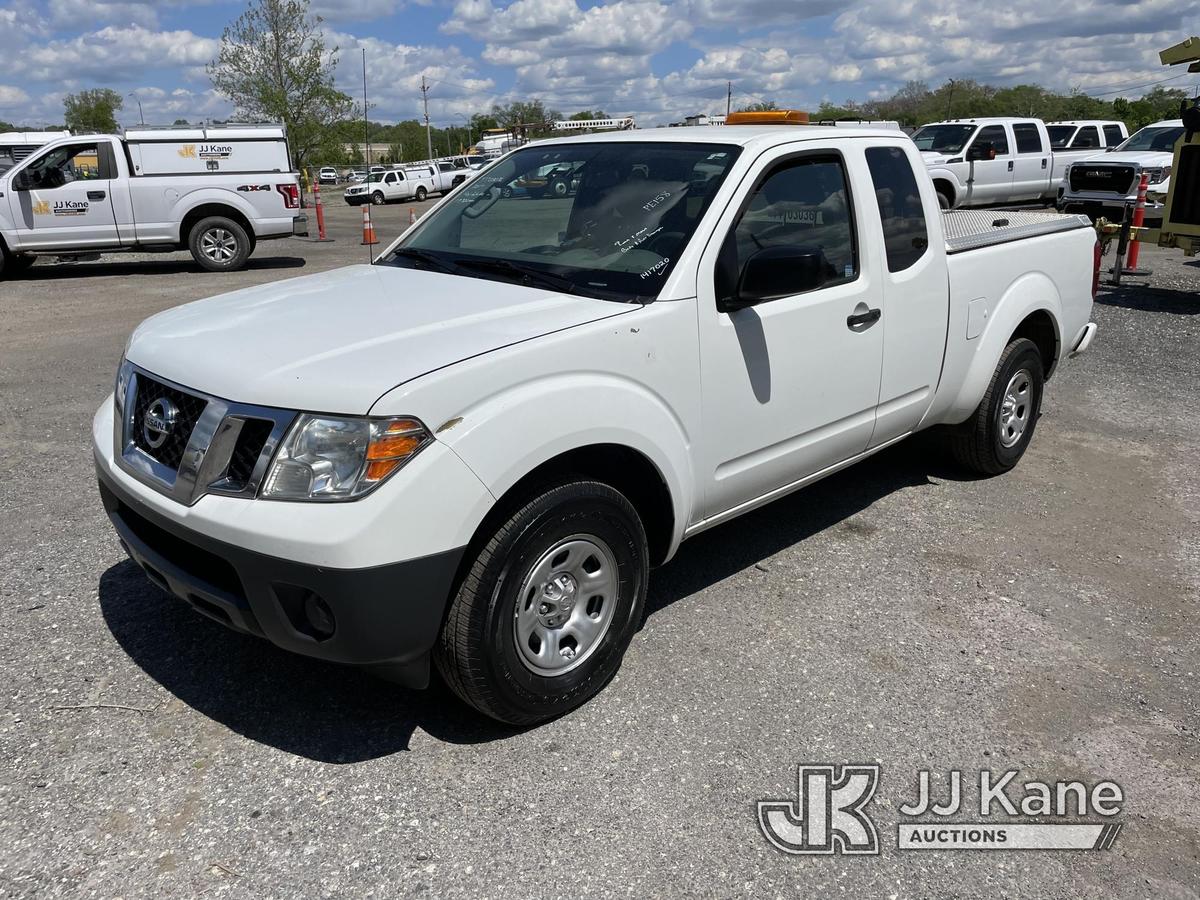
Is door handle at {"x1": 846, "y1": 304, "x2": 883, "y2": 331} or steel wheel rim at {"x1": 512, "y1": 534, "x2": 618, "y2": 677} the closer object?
steel wheel rim at {"x1": 512, "y1": 534, "x2": 618, "y2": 677}

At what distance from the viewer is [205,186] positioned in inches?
566

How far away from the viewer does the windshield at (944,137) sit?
1911 cm

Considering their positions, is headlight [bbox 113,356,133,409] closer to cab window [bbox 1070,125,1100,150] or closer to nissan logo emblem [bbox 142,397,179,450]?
nissan logo emblem [bbox 142,397,179,450]

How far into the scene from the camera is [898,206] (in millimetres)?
4270

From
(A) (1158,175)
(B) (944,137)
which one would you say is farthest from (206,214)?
(A) (1158,175)

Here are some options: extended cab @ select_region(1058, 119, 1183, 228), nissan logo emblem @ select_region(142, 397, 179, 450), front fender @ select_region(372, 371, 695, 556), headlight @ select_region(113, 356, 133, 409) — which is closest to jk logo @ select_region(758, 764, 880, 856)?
front fender @ select_region(372, 371, 695, 556)

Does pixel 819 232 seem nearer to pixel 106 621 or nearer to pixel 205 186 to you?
pixel 106 621

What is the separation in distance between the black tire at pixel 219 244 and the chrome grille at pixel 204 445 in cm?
1260

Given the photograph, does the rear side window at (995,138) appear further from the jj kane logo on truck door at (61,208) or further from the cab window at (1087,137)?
the jj kane logo on truck door at (61,208)

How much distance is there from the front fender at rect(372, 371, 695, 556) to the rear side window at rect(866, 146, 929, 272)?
1573 millimetres

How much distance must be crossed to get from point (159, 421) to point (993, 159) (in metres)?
19.4

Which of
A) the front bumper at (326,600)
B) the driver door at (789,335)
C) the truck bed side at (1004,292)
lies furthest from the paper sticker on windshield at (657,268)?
the truck bed side at (1004,292)

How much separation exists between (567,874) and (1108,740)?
187cm

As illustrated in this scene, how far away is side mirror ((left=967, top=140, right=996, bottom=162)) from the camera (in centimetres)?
1814
